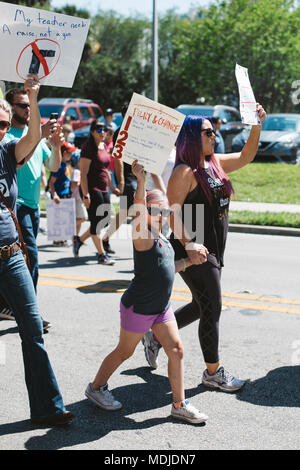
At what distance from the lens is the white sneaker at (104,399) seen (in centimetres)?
415

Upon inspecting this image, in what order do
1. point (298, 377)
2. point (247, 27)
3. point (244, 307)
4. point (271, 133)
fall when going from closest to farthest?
point (298, 377) < point (244, 307) < point (271, 133) < point (247, 27)

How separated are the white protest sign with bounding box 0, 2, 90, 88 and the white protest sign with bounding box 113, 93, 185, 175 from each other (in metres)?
0.64

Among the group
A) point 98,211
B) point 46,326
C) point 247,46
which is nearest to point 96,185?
point 98,211

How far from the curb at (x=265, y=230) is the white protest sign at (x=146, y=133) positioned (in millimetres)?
7802

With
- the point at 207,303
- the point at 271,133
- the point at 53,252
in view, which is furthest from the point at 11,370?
the point at 271,133

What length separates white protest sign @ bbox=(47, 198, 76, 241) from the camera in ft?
29.3

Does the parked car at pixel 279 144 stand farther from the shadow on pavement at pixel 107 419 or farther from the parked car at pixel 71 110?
the shadow on pavement at pixel 107 419

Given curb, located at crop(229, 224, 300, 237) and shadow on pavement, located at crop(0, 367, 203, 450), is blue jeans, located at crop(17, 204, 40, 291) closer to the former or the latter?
shadow on pavement, located at crop(0, 367, 203, 450)

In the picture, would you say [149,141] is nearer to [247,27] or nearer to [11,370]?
[11,370]

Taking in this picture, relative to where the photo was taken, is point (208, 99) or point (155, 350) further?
point (208, 99)

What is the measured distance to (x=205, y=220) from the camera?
14.5 feet

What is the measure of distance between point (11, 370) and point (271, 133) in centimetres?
1492

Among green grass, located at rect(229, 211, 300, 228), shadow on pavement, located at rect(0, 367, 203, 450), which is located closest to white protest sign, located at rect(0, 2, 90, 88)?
shadow on pavement, located at rect(0, 367, 203, 450)

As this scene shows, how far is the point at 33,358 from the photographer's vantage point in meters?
3.80
